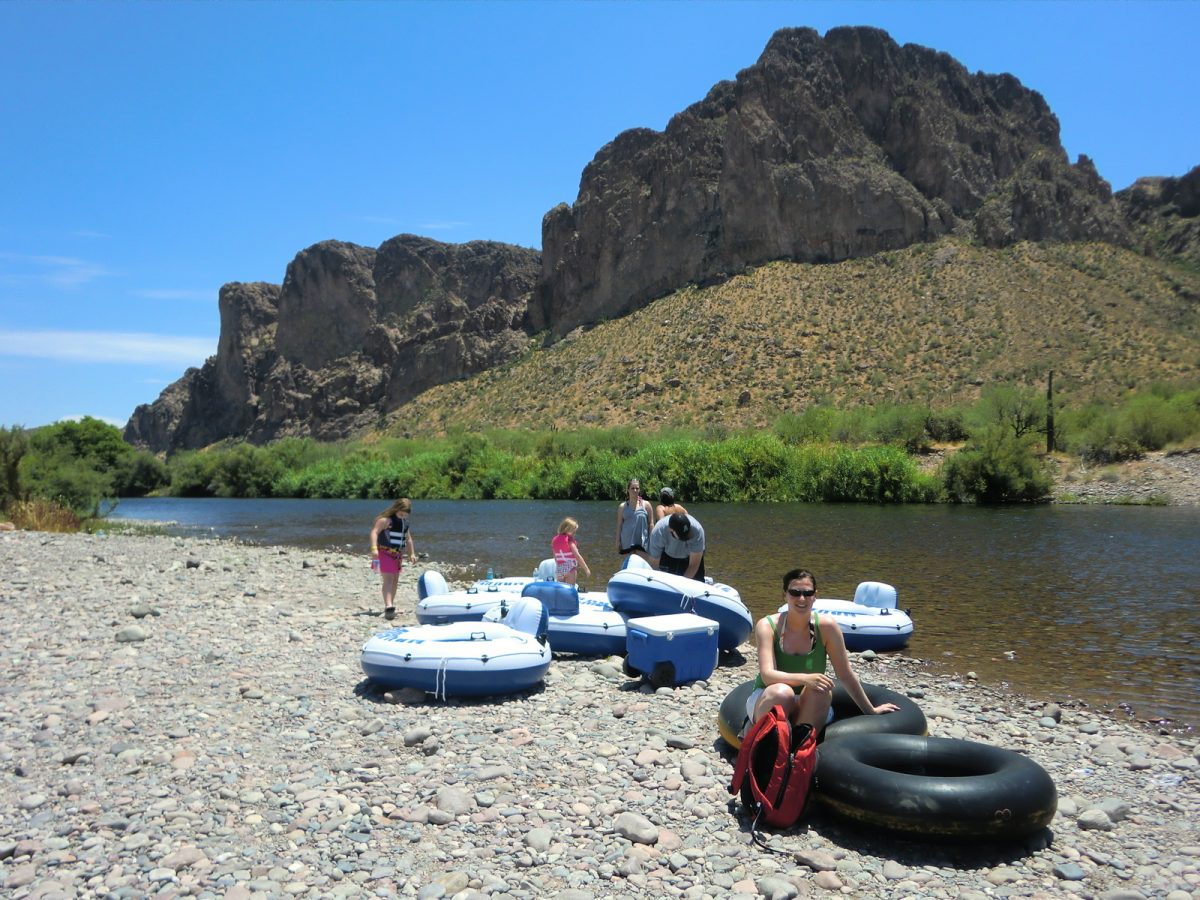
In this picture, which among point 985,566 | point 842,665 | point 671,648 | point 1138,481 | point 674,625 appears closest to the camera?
point 842,665

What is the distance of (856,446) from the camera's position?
5275 centimetres

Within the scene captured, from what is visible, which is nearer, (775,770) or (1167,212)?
(775,770)

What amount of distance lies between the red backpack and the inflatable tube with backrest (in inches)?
27.1

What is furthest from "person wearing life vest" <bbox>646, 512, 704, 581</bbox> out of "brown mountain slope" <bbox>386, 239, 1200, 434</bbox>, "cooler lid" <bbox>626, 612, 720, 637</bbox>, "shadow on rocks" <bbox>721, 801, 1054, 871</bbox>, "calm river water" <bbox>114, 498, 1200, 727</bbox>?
"brown mountain slope" <bbox>386, 239, 1200, 434</bbox>

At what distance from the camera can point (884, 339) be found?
69.6 m

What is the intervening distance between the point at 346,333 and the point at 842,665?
16651 centimetres

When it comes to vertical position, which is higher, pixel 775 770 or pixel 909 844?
pixel 775 770

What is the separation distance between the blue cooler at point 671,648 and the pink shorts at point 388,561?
5.41 meters

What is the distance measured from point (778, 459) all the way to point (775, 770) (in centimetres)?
4430

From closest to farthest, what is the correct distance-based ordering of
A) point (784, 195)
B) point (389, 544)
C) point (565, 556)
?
point (565, 556), point (389, 544), point (784, 195)

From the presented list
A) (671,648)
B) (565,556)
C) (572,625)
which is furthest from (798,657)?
(565,556)

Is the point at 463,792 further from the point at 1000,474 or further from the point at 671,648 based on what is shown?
the point at 1000,474

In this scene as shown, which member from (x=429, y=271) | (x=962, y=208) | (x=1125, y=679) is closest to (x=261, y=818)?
(x=1125, y=679)

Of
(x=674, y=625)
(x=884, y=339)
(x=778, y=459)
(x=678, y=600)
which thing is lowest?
(x=674, y=625)
